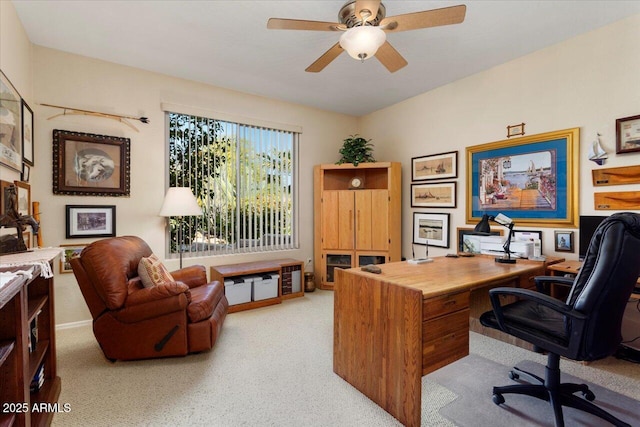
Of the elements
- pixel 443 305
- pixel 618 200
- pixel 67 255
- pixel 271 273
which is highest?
pixel 618 200

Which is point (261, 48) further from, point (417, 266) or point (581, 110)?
point (581, 110)

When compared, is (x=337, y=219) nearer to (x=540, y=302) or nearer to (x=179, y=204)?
(x=179, y=204)

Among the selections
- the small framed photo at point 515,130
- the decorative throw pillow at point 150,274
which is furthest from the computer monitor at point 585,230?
the decorative throw pillow at point 150,274

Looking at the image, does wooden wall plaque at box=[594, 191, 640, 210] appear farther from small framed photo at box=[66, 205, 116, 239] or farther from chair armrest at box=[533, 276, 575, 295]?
small framed photo at box=[66, 205, 116, 239]

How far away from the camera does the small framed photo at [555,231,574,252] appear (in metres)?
2.72

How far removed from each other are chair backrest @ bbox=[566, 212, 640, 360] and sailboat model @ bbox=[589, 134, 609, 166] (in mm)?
1478

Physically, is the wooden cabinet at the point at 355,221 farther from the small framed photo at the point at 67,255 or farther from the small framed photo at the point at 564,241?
the small framed photo at the point at 67,255

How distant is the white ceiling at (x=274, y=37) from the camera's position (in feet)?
7.47

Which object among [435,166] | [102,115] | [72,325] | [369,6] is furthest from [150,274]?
[435,166]

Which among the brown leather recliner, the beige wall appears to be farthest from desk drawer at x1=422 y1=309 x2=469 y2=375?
the beige wall

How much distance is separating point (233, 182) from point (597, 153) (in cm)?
385

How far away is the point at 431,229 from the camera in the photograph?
3955mm

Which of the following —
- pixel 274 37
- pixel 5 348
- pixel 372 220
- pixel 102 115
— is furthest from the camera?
pixel 372 220

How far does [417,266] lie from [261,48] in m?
2.52
